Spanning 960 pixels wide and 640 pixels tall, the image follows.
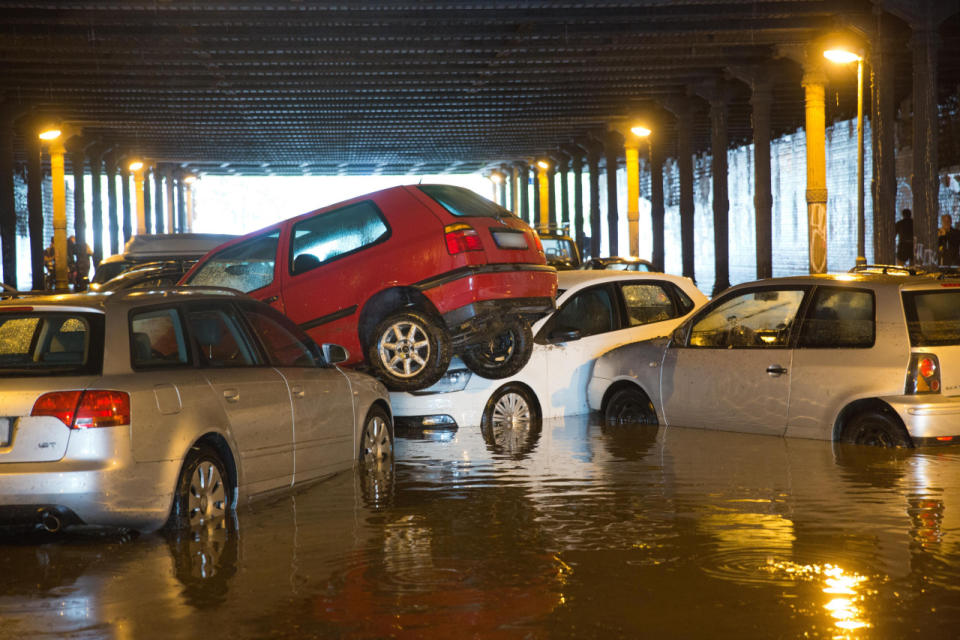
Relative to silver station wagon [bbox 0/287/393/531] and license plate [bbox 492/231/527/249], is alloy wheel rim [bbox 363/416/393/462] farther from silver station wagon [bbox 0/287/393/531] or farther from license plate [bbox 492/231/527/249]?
license plate [bbox 492/231/527/249]

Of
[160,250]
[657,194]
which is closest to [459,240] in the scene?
[160,250]

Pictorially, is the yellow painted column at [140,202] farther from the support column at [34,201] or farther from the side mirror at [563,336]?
the side mirror at [563,336]

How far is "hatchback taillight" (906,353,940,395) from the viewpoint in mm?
9414

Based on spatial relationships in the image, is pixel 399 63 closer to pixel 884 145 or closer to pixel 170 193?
pixel 884 145

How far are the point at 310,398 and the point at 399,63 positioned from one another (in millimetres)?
22510

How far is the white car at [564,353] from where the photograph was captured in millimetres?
11727

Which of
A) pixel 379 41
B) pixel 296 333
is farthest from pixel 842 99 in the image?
pixel 296 333

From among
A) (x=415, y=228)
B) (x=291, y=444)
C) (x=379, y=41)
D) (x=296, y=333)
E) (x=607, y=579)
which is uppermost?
(x=379, y=41)

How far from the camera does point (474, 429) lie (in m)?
12.0

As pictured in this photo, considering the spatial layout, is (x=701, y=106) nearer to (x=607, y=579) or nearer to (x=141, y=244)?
(x=141, y=244)

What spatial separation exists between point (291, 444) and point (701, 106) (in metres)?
33.7

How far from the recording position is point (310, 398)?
832 centimetres

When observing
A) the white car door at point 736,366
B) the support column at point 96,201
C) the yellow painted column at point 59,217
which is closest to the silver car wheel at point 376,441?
the white car door at point 736,366

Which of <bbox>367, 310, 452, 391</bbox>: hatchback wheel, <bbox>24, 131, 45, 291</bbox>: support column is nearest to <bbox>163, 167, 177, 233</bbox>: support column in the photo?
<bbox>24, 131, 45, 291</bbox>: support column
